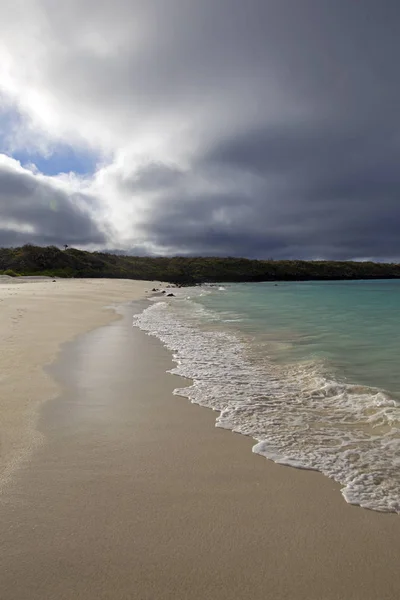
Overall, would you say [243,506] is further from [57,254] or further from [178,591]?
[57,254]

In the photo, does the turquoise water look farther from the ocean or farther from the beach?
the beach

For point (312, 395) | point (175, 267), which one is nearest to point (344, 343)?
point (312, 395)

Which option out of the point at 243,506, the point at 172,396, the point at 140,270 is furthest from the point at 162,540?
the point at 140,270

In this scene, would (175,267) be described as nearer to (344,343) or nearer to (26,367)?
(344,343)

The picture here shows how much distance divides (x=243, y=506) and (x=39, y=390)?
384 centimetres

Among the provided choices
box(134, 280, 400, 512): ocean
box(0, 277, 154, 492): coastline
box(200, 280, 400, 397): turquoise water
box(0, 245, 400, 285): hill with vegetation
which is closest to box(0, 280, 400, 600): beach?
box(0, 277, 154, 492): coastline

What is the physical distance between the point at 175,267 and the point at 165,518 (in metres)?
A: 116

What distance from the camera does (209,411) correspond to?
5246mm

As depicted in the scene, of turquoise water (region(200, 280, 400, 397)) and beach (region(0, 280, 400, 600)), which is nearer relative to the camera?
beach (region(0, 280, 400, 600))

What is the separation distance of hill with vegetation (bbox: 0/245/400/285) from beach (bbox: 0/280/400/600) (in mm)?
67463

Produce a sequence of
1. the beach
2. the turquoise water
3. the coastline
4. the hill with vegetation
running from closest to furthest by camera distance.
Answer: the beach
the coastline
the turquoise water
the hill with vegetation

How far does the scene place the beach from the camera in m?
2.25

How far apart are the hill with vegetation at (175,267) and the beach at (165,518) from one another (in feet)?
221

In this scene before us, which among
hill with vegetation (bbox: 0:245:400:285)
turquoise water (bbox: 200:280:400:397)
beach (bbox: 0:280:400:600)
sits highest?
hill with vegetation (bbox: 0:245:400:285)
